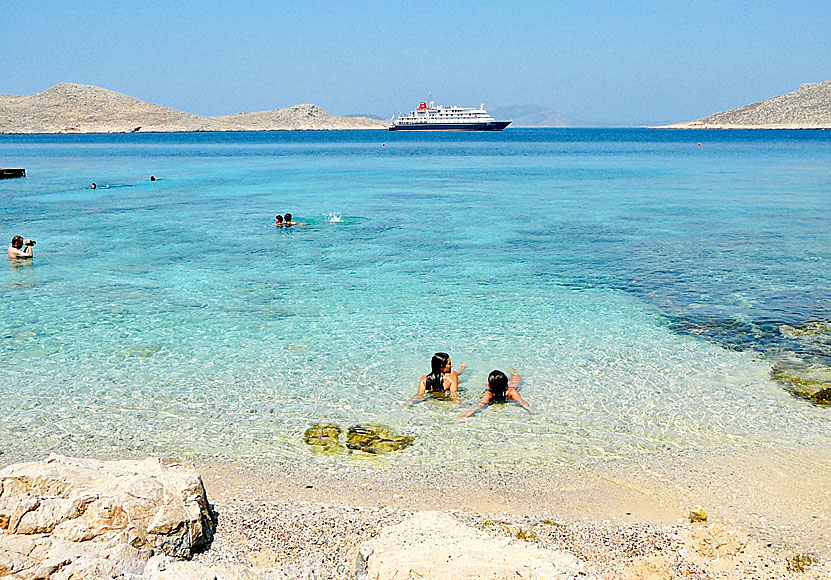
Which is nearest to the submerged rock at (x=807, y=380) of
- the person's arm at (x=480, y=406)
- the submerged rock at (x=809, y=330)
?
the submerged rock at (x=809, y=330)

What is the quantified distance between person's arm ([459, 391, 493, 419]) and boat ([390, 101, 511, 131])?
519 feet

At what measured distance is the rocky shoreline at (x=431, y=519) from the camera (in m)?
4.91

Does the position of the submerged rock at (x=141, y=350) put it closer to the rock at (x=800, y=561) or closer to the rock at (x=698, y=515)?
the rock at (x=698, y=515)

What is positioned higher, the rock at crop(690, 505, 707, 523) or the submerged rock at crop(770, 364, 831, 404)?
the submerged rock at crop(770, 364, 831, 404)

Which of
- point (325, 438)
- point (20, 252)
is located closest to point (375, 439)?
point (325, 438)

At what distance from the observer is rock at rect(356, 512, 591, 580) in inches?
184

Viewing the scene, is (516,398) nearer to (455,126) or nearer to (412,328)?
(412,328)

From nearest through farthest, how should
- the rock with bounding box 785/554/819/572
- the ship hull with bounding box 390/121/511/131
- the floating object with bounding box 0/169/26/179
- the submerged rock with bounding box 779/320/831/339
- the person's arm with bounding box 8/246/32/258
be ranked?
1. the rock with bounding box 785/554/819/572
2. the submerged rock with bounding box 779/320/831/339
3. the person's arm with bounding box 8/246/32/258
4. the floating object with bounding box 0/169/26/179
5. the ship hull with bounding box 390/121/511/131

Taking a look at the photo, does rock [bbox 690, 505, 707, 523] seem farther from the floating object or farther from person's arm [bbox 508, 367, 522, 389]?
the floating object

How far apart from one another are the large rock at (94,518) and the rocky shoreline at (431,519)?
0.01 meters

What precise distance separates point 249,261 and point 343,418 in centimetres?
1077

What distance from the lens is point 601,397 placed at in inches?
375

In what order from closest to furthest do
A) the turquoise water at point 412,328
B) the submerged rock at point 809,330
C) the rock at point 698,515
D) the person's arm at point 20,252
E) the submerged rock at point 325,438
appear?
the rock at point 698,515
the submerged rock at point 325,438
the turquoise water at point 412,328
the submerged rock at point 809,330
the person's arm at point 20,252

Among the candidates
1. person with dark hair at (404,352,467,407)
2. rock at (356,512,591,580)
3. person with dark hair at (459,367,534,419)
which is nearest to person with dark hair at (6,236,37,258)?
person with dark hair at (404,352,467,407)
